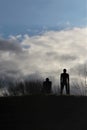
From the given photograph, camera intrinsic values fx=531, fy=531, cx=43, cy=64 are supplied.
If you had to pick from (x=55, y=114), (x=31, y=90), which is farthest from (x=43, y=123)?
(x=31, y=90)

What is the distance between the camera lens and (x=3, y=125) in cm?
3359

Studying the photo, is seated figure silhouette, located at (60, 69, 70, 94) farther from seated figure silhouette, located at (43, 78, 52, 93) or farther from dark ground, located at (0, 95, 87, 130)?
seated figure silhouette, located at (43, 78, 52, 93)

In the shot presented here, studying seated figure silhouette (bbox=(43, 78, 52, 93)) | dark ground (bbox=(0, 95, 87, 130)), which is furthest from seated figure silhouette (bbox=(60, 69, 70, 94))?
seated figure silhouette (bbox=(43, 78, 52, 93))

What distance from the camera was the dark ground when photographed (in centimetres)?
3241

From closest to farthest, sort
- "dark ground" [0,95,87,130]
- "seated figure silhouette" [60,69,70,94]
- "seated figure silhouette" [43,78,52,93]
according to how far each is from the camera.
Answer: "dark ground" [0,95,87,130], "seated figure silhouette" [60,69,70,94], "seated figure silhouette" [43,78,52,93]

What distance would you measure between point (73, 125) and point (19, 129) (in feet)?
10.9

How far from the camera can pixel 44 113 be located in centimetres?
3381

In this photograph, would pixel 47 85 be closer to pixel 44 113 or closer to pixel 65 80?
pixel 65 80

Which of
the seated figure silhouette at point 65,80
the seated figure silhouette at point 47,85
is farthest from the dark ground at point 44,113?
the seated figure silhouette at point 47,85

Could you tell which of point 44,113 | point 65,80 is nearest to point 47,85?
point 65,80

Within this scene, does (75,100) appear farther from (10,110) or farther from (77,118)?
(10,110)

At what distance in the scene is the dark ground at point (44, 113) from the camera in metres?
32.4

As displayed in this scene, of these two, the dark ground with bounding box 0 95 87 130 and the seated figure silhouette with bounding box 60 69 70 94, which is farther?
the seated figure silhouette with bounding box 60 69 70 94

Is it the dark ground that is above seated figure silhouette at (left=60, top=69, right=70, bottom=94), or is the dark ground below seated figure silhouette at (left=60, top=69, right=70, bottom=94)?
below
